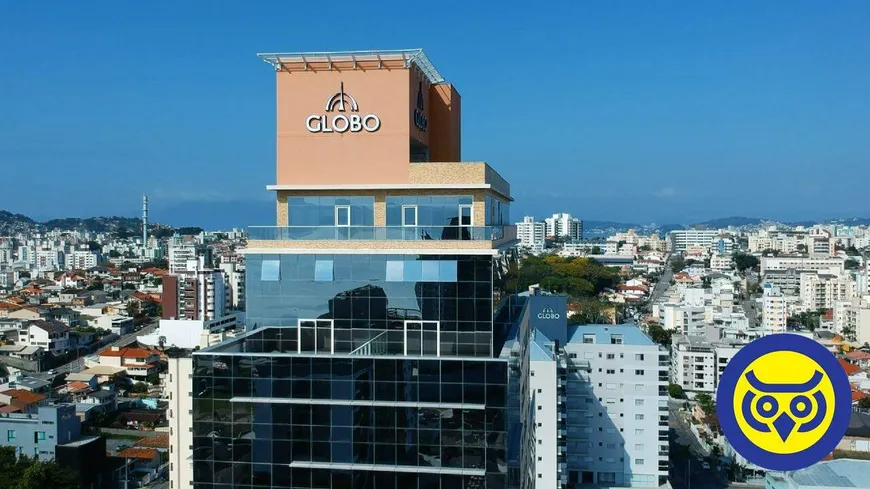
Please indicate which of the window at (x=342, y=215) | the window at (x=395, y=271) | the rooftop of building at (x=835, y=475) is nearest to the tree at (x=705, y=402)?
the rooftop of building at (x=835, y=475)

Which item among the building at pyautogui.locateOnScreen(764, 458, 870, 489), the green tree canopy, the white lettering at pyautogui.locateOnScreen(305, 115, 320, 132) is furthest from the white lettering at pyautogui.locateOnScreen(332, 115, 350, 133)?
the green tree canopy

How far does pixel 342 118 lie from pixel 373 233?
1426 millimetres

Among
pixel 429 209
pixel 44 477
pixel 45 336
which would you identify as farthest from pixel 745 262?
pixel 429 209

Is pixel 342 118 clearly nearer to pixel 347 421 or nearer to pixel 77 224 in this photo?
pixel 347 421

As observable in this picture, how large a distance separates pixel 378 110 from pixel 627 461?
Answer: 58.9ft

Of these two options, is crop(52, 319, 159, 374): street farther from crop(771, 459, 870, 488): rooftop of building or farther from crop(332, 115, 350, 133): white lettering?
crop(332, 115, 350, 133): white lettering

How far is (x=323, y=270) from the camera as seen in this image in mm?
8602

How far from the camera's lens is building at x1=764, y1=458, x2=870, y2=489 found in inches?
709

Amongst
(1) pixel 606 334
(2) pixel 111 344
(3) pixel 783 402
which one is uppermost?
(3) pixel 783 402

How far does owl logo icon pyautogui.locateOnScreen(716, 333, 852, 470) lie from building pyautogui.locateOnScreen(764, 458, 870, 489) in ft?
51.2

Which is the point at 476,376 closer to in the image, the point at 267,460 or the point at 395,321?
the point at 395,321

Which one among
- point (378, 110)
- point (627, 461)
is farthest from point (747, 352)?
point (627, 461)

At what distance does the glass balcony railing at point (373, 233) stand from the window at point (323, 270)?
0.31 meters

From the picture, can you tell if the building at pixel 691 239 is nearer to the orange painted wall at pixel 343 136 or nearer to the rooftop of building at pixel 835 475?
the rooftop of building at pixel 835 475
